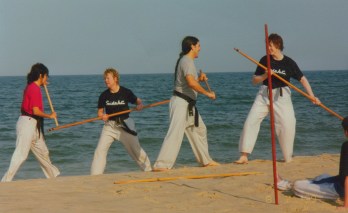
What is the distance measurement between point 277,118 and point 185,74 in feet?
5.14

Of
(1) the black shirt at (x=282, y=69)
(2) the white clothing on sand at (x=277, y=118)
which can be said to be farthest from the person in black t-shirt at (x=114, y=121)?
(1) the black shirt at (x=282, y=69)

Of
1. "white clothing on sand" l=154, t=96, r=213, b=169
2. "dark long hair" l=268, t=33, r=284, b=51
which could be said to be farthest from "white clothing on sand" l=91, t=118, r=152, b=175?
"dark long hair" l=268, t=33, r=284, b=51

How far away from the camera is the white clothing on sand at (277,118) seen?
8.72 meters

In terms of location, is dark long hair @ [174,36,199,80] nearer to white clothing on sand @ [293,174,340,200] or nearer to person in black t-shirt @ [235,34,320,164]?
person in black t-shirt @ [235,34,320,164]

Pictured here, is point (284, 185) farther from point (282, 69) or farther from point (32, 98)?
point (32, 98)

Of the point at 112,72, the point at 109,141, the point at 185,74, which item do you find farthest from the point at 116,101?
the point at 185,74

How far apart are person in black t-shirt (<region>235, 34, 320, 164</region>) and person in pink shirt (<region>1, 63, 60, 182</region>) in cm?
274

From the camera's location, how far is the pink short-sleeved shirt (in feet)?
27.5

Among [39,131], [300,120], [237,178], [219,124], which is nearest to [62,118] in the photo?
[219,124]

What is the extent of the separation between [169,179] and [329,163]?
2.65 metres

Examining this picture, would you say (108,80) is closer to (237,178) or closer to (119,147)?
(237,178)

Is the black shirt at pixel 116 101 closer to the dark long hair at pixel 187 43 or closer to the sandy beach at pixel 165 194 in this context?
the dark long hair at pixel 187 43

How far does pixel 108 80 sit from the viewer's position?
339 inches

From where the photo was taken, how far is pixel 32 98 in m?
8.37
